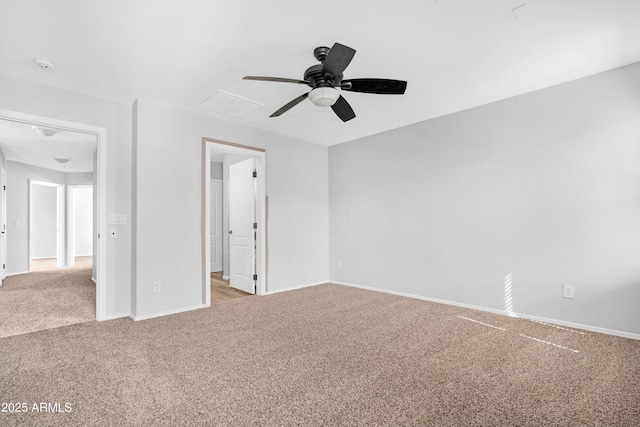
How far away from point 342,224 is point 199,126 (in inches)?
107

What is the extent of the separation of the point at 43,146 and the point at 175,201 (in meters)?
4.05

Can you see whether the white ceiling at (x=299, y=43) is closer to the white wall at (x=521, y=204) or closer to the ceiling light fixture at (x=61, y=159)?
the white wall at (x=521, y=204)

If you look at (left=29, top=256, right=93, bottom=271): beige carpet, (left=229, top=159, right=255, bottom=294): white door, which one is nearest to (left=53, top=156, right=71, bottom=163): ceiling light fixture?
(left=29, top=256, right=93, bottom=271): beige carpet

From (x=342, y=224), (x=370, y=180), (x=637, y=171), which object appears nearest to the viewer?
(x=637, y=171)

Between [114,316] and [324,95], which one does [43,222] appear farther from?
[324,95]

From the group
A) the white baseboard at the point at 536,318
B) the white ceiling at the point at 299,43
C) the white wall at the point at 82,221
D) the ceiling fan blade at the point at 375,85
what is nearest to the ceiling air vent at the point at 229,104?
the white ceiling at the point at 299,43

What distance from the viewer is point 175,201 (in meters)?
3.63

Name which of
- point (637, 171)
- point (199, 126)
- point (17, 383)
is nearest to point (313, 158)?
point (199, 126)

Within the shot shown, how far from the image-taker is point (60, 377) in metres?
2.06

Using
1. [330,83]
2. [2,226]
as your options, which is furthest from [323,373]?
[2,226]

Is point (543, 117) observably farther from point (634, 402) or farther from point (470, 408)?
point (470, 408)

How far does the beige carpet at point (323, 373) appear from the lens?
1.66 m

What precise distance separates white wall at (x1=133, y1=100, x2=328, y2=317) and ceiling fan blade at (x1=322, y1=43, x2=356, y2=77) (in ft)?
7.55

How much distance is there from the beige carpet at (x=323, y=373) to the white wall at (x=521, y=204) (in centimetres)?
47
